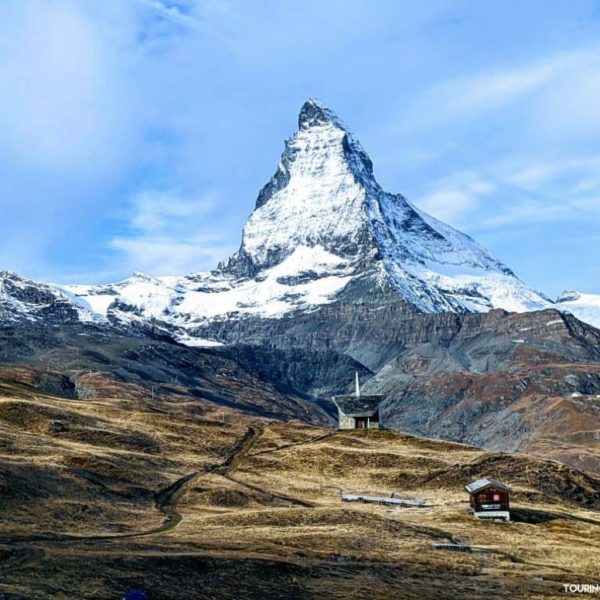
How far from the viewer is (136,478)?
250 feet

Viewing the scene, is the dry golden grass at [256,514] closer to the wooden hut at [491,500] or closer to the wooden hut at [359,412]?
the wooden hut at [491,500]

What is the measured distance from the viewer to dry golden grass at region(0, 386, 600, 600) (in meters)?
43.2

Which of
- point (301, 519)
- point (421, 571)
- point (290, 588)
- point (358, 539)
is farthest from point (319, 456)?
point (290, 588)

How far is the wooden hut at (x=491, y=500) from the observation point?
75562 millimetres

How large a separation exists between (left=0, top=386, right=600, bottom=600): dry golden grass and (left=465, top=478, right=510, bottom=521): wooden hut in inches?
71.5

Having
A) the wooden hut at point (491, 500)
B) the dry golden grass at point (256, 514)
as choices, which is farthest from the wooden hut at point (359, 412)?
the wooden hut at point (491, 500)

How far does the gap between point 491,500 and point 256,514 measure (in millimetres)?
22679

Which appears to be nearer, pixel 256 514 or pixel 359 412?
pixel 256 514

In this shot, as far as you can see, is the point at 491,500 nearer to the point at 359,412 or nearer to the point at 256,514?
the point at 256,514

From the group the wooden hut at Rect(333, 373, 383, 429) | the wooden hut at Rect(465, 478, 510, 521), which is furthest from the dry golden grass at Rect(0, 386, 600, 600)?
the wooden hut at Rect(333, 373, 383, 429)

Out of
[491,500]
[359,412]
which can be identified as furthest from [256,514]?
[359,412]

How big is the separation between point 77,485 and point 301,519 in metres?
17.6

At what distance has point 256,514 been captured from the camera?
65188 mm

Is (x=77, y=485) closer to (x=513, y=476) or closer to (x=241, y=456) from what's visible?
(x=241, y=456)
